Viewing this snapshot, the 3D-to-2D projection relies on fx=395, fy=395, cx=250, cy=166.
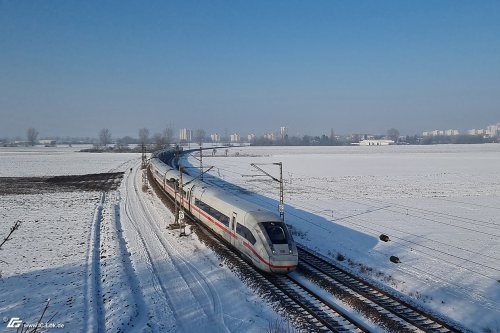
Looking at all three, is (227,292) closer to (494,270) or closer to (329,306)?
(329,306)

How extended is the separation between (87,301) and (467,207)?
35.7m

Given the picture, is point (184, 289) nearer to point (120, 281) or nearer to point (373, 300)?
point (120, 281)

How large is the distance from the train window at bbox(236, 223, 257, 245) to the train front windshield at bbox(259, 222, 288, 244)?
772 millimetres

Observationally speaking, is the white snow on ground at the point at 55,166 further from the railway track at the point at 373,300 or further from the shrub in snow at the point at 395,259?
the shrub in snow at the point at 395,259

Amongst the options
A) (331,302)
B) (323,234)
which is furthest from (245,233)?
(323,234)

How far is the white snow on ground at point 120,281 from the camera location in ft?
45.8

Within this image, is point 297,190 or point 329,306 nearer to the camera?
point 329,306

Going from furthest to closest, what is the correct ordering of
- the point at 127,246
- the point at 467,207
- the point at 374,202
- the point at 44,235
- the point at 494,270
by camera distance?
the point at 374,202 < the point at 467,207 < the point at 44,235 < the point at 127,246 < the point at 494,270

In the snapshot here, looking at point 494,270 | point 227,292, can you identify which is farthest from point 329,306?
point 494,270

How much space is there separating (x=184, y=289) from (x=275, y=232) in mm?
4769

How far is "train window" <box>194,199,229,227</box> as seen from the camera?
22666mm

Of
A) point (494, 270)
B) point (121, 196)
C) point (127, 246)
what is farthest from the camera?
point (121, 196)

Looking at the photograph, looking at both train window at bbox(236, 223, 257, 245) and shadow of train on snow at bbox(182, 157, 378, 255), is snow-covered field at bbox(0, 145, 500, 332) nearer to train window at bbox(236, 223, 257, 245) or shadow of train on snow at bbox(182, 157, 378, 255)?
shadow of train on snow at bbox(182, 157, 378, 255)

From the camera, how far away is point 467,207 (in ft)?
125
